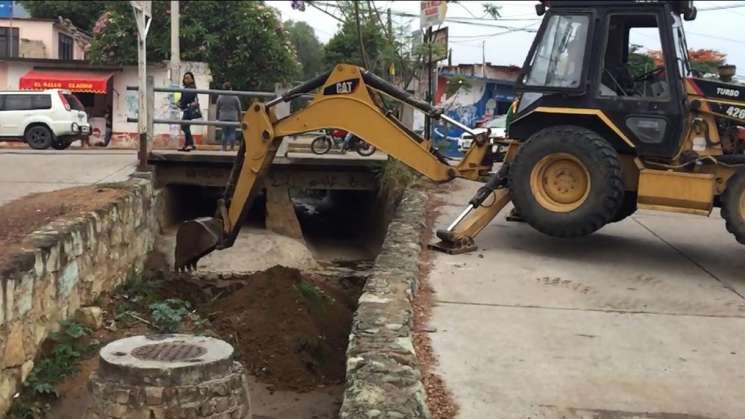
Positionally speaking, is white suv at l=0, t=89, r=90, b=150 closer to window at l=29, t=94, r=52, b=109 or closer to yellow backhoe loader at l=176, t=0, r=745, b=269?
window at l=29, t=94, r=52, b=109

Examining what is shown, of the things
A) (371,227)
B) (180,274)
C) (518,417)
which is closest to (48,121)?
(371,227)

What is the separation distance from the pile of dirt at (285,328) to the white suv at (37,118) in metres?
11.5

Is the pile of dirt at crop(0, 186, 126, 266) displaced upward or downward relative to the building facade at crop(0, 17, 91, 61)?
downward

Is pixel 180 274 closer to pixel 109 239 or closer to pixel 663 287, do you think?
pixel 109 239

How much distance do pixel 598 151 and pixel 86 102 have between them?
24640 mm

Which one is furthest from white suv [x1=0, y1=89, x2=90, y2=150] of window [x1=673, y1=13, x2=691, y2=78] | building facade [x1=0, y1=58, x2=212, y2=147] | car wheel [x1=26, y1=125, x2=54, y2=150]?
window [x1=673, y1=13, x2=691, y2=78]

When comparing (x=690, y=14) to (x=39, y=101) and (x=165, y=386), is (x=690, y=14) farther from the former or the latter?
(x=39, y=101)

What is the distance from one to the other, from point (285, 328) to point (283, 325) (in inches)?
2.8

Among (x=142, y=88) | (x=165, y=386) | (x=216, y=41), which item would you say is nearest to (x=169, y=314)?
(x=165, y=386)

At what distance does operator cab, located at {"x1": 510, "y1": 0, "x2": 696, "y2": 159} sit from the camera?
791 cm

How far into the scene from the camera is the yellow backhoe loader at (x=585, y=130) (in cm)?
784

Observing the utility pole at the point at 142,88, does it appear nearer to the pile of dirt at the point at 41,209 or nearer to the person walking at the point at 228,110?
the pile of dirt at the point at 41,209

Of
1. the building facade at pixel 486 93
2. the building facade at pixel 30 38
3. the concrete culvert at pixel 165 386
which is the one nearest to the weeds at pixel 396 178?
the concrete culvert at pixel 165 386

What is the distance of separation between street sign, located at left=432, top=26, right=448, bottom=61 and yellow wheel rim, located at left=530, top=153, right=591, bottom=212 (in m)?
7.75
